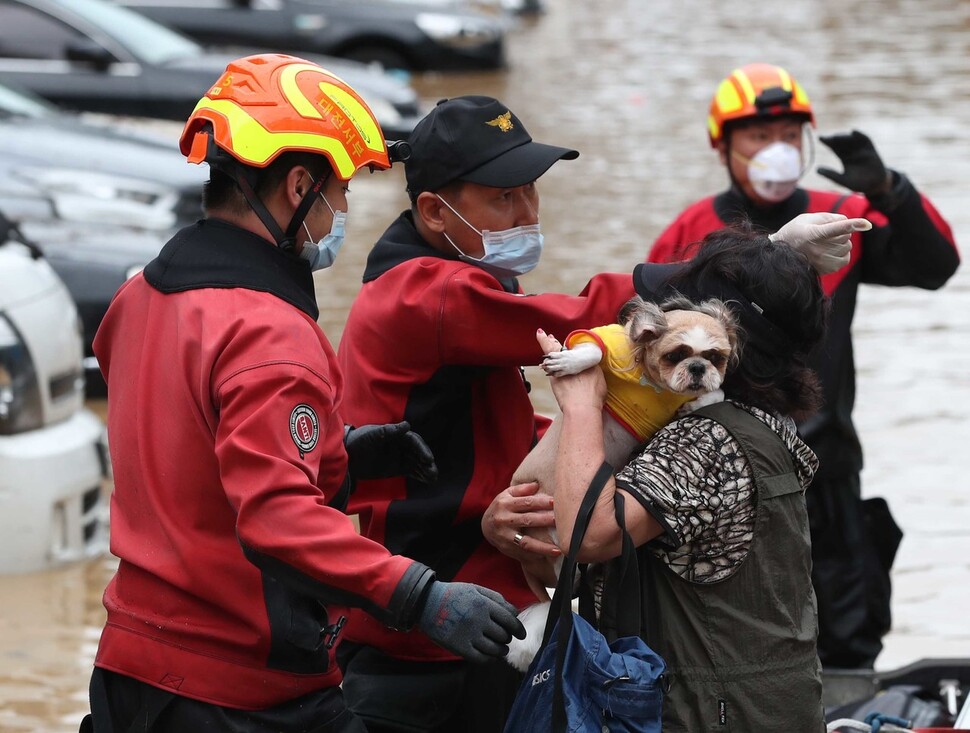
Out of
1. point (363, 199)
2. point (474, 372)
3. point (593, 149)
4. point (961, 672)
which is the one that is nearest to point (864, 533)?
point (961, 672)

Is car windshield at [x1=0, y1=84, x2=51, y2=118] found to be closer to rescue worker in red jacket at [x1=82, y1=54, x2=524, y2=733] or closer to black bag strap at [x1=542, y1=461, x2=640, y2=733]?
rescue worker in red jacket at [x1=82, y1=54, x2=524, y2=733]

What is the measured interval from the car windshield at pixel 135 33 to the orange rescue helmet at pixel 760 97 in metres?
8.52

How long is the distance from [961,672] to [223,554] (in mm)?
2555

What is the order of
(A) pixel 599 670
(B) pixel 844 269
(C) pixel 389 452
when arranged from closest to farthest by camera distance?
(A) pixel 599 670 → (C) pixel 389 452 → (B) pixel 844 269

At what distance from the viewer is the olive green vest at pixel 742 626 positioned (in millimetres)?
2867

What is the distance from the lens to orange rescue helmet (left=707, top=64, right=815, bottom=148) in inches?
201

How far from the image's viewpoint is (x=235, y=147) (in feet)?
9.35

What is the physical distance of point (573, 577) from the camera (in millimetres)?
2824

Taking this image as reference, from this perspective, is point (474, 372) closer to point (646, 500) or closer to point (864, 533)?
point (646, 500)

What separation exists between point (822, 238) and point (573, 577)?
89cm

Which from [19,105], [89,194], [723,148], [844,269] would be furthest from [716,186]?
[844,269]

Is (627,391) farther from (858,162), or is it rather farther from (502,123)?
(858,162)

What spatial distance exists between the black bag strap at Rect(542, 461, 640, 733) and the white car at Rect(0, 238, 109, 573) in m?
3.53

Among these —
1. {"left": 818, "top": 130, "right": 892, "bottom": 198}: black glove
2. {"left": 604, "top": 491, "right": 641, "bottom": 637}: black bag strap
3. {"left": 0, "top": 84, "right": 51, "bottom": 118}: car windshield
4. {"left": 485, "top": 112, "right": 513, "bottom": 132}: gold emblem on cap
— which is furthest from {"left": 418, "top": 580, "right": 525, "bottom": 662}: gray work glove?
{"left": 0, "top": 84, "right": 51, "bottom": 118}: car windshield
